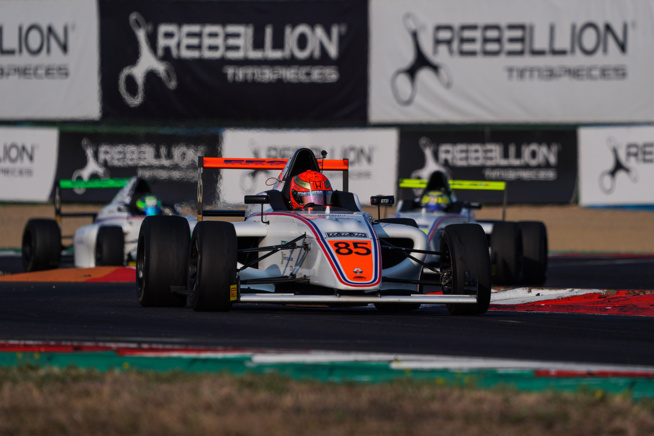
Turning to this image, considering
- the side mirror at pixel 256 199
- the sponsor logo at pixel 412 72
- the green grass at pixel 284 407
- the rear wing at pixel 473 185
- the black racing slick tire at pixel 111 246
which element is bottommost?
the green grass at pixel 284 407

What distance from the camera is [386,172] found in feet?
87.3

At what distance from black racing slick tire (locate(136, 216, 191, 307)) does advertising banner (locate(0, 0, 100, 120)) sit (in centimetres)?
1891

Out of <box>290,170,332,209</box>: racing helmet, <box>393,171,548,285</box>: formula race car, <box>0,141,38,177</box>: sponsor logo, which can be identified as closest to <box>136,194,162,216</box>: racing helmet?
<box>393,171,548,285</box>: formula race car

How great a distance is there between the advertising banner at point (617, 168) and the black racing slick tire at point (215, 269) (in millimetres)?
18816

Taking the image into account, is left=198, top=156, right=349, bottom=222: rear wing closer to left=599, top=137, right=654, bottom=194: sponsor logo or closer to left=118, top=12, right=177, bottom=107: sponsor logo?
left=599, top=137, right=654, bottom=194: sponsor logo

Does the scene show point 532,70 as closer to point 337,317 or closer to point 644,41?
point 644,41

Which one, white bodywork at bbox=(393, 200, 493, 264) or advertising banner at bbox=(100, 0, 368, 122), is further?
advertising banner at bbox=(100, 0, 368, 122)

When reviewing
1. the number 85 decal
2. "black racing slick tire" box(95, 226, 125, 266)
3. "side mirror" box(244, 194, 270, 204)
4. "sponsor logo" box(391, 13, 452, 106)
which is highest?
"sponsor logo" box(391, 13, 452, 106)

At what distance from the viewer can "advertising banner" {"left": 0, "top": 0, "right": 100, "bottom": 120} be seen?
2808 centimetres

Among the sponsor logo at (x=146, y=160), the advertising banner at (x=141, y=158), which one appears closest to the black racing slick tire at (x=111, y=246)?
the advertising banner at (x=141, y=158)

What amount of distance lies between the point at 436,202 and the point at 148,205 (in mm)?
4290

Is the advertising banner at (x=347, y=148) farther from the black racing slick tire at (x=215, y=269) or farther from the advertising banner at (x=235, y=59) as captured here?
the black racing slick tire at (x=215, y=269)

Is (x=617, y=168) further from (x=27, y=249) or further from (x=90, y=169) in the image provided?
(x=27, y=249)

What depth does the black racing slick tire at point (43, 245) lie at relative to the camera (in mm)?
16516
